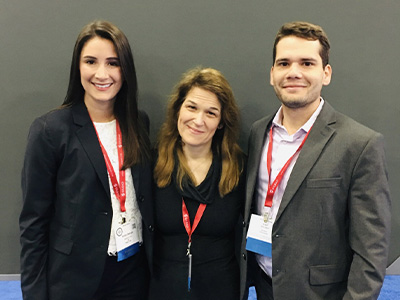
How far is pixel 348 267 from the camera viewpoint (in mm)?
1468

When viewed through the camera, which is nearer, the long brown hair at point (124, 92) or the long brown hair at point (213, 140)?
the long brown hair at point (124, 92)

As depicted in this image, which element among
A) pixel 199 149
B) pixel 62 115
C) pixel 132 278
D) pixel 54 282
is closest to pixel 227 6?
pixel 199 149

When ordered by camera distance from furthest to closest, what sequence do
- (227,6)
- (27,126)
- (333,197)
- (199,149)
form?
(27,126)
(227,6)
(199,149)
(333,197)

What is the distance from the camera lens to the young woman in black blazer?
1.55m

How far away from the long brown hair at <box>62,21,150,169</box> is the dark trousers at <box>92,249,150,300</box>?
54 cm

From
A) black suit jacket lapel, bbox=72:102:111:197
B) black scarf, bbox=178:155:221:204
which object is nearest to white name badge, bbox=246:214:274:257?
black scarf, bbox=178:155:221:204

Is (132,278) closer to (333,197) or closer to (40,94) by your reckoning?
(333,197)

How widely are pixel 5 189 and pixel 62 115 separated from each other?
110 centimetres

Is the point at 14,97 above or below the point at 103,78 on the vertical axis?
below

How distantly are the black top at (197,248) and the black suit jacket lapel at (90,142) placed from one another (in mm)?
336

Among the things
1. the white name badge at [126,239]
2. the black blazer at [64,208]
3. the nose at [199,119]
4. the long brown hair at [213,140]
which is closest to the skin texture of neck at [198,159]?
the long brown hair at [213,140]

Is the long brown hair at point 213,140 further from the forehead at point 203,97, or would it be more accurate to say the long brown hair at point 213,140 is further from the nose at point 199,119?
the nose at point 199,119

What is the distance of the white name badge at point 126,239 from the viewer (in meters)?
1.63

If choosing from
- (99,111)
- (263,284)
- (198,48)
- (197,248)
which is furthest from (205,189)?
(198,48)
